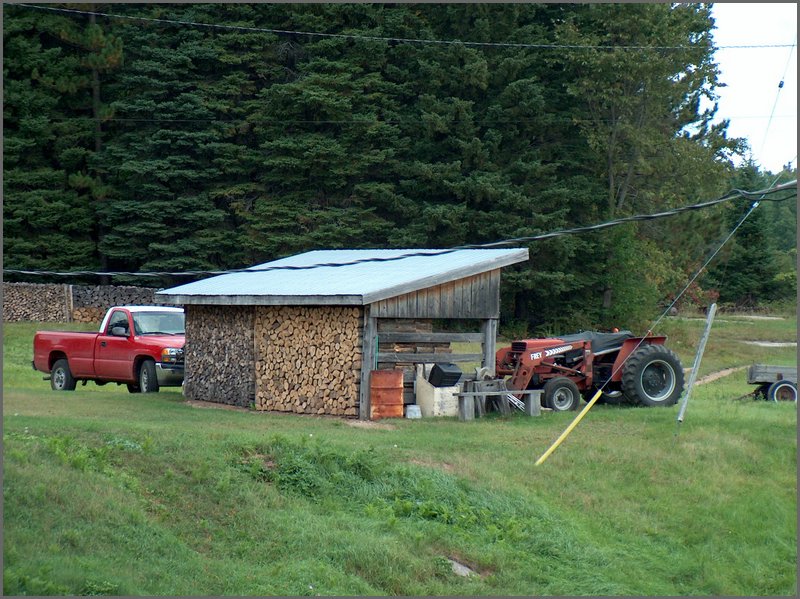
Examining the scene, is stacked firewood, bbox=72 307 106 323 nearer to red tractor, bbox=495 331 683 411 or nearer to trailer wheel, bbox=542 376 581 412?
red tractor, bbox=495 331 683 411

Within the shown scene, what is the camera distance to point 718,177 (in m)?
43.0

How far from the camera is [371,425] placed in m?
18.1

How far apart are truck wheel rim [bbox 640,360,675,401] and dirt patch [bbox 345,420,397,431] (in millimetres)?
5355

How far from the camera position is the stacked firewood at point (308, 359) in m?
19.1

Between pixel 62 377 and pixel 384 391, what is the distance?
31.3ft

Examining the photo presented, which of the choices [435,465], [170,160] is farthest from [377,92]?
[435,465]

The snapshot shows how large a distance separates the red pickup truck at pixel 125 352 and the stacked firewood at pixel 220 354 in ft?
2.96

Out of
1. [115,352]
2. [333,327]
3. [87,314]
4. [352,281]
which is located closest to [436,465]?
[333,327]

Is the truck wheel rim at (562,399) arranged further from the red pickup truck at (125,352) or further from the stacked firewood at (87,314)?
the stacked firewood at (87,314)

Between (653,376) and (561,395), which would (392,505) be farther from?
(653,376)

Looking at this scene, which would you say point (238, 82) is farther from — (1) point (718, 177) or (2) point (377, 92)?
(1) point (718, 177)

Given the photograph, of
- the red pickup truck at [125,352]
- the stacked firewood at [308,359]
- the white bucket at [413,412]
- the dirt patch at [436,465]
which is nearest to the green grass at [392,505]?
the dirt patch at [436,465]

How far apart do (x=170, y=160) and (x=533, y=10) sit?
670 inches

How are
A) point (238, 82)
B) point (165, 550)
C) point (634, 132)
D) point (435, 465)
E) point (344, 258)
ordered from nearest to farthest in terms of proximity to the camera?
point (165, 550) → point (435, 465) → point (344, 258) → point (634, 132) → point (238, 82)
